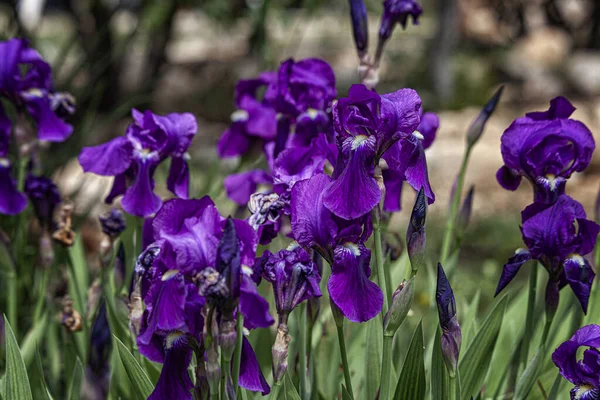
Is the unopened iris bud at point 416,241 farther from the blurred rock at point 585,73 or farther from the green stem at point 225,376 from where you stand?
the blurred rock at point 585,73

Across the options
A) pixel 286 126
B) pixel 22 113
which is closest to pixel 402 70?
pixel 286 126

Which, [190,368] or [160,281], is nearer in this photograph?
[160,281]

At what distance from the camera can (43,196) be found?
1.81 m

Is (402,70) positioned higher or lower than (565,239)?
lower

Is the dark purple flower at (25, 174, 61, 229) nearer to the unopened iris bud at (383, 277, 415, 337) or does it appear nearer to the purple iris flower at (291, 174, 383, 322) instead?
the purple iris flower at (291, 174, 383, 322)

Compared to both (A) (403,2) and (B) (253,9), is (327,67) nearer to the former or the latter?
(A) (403,2)

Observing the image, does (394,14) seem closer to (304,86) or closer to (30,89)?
(304,86)

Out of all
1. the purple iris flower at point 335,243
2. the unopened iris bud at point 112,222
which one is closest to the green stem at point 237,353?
the purple iris flower at point 335,243

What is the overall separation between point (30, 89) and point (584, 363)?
1460 millimetres

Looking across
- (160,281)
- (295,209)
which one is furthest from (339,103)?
(160,281)

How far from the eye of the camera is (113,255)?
1.65 metres

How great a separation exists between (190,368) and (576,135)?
872 millimetres

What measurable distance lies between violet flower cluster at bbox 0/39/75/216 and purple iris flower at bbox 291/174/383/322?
92 centimetres

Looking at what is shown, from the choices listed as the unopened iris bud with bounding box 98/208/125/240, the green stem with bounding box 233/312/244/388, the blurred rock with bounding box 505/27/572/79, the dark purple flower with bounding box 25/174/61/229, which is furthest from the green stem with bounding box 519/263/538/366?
the blurred rock with bounding box 505/27/572/79
